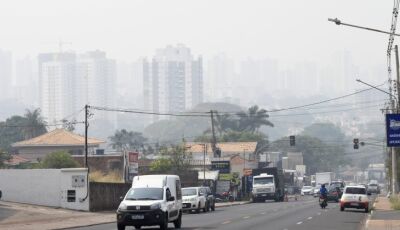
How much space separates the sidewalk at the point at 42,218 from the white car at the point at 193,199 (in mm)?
4627

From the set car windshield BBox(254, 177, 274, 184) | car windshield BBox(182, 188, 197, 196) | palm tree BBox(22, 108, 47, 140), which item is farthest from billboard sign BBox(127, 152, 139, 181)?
palm tree BBox(22, 108, 47, 140)

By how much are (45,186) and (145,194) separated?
83.8ft

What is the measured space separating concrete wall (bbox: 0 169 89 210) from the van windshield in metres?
22.8

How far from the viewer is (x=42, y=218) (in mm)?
52906

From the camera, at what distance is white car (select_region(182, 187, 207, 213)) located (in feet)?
197

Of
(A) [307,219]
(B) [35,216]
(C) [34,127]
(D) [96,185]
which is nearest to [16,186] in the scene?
(D) [96,185]

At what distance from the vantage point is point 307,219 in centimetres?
4900

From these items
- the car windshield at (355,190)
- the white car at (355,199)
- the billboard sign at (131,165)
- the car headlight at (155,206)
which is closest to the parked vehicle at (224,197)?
the billboard sign at (131,165)

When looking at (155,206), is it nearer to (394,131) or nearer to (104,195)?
(394,131)

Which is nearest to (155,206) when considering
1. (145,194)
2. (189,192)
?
(145,194)

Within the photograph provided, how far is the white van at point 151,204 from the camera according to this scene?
37188 millimetres

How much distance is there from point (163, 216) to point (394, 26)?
16.9 metres

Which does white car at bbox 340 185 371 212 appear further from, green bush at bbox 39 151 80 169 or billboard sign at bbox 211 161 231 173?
billboard sign at bbox 211 161 231 173

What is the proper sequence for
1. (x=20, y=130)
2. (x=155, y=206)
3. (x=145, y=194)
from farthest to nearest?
(x=20, y=130) → (x=145, y=194) → (x=155, y=206)
